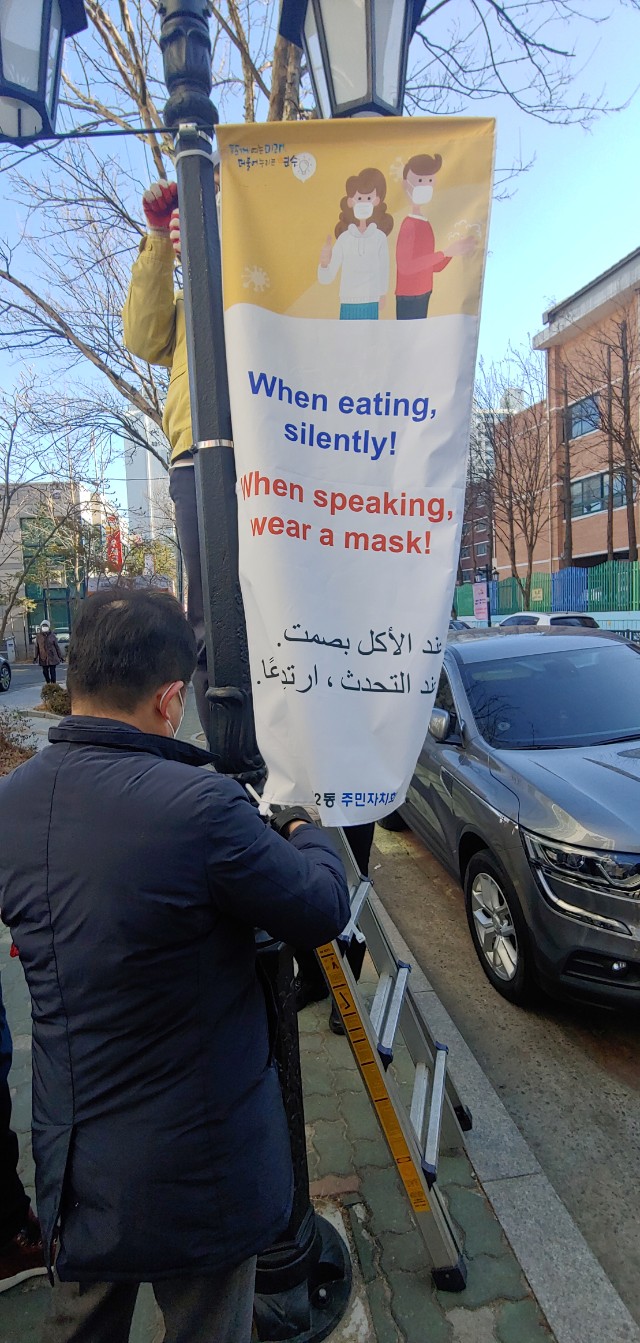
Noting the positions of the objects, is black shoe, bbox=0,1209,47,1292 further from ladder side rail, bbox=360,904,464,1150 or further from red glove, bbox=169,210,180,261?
red glove, bbox=169,210,180,261

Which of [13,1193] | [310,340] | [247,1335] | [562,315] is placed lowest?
[13,1193]

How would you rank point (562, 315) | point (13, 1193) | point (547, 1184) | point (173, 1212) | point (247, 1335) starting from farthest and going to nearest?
1. point (562, 315)
2. point (547, 1184)
3. point (13, 1193)
4. point (247, 1335)
5. point (173, 1212)

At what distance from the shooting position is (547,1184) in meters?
2.44

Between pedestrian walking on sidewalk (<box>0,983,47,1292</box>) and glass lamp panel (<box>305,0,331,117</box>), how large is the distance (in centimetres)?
299

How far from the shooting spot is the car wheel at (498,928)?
342 centimetres

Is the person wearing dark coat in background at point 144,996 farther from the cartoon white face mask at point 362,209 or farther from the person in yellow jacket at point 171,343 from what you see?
the cartoon white face mask at point 362,209

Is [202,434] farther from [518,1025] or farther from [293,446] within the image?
[518,1025]

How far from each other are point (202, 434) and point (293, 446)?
9.1 inches

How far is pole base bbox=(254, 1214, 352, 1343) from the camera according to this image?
1.88 metres

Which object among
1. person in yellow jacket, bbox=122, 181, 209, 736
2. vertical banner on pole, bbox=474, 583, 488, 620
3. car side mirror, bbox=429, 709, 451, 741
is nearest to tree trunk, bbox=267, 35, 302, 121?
car side mirror, bbox=429, 709, 451, 741

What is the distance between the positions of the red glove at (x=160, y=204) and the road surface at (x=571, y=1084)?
328cm

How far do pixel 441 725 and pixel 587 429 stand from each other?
28293mm

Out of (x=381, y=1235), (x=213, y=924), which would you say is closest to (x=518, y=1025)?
(x=381, y=1235)

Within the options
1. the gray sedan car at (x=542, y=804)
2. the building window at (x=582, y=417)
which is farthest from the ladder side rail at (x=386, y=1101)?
the building window at (x=582, y=417)
